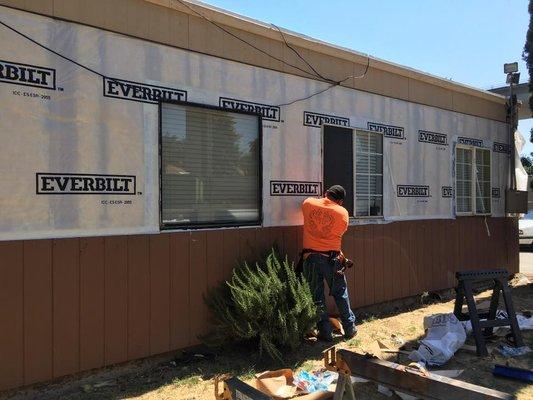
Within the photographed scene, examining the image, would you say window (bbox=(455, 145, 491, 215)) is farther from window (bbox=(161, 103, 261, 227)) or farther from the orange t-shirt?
window (bbox=(161, 103, 261, 227))

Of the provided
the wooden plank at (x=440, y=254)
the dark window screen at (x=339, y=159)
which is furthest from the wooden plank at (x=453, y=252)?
the dark window screen at (x=339, y=159)

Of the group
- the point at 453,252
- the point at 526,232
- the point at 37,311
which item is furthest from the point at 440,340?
the point at 526,232

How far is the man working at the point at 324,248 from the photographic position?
600 cm

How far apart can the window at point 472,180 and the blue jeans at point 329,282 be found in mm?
4291

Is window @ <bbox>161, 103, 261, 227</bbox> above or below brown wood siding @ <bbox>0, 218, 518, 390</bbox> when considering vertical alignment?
above

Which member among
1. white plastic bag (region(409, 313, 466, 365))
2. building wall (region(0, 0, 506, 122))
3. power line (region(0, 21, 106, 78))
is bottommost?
white plastic bag (region(409, 313, 466, 365))

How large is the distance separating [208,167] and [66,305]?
208 cm

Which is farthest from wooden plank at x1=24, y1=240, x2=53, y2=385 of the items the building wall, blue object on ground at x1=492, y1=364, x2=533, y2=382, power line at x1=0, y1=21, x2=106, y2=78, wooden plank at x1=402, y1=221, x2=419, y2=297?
wooden plank at x1=402, y1=221, x2=419, y2=297

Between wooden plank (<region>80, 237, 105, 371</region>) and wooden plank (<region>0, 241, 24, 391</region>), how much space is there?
1.73 feet

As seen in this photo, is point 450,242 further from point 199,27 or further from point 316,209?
point 199,27

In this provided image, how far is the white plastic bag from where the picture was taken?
17.6 ft

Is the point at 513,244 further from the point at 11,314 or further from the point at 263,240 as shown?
the point at 11,314

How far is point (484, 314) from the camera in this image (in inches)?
249

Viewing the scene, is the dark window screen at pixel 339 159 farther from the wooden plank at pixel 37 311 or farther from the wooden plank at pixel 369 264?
the wooden plank at pixel 37 311
